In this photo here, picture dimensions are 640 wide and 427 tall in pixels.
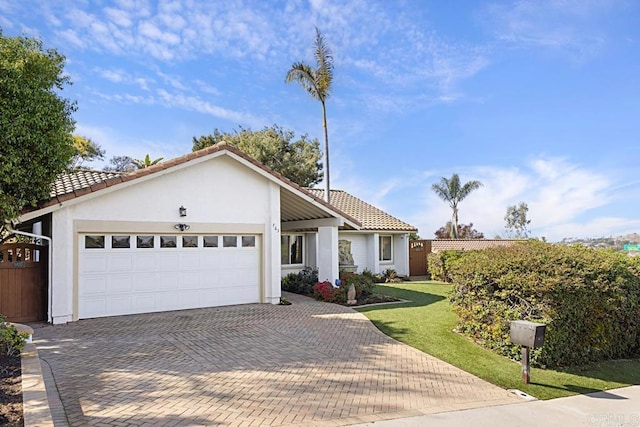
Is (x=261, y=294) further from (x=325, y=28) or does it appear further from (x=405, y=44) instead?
(x=325, y=28)

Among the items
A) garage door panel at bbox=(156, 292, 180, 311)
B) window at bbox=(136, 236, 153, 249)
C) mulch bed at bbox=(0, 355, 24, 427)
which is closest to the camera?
mulch bed at bbox=(0, 355, 24, 427)

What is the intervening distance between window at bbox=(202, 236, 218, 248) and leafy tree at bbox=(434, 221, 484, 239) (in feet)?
127

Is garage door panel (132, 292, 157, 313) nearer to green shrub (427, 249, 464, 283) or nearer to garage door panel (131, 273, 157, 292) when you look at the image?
garage door panel (131, 273, 157, 292)

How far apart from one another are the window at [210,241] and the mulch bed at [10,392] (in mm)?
7104

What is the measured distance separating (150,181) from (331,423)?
32.6ft

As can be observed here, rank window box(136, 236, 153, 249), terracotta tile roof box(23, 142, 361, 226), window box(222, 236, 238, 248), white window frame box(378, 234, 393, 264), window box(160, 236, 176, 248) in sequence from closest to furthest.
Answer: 1. terracotta tile roof box(23, 142, 361, 226)
2. window box(136, 236, 153, 249)
3. window box(160, 236, 176, 248)
4. window box(222, 236, 238, 248)
5. white window frame box(378, 234, 393, 264)

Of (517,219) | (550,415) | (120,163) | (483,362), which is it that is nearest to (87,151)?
(120,163)

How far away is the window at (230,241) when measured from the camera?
14484 millimetres

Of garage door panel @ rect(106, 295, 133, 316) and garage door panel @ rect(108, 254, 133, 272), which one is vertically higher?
garage door panel @ rect(108, 254, 133, 272)

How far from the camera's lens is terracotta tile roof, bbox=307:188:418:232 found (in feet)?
81.8

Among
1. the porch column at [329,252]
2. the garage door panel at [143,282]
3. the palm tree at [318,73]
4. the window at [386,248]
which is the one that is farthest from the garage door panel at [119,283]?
the window at [386,248]

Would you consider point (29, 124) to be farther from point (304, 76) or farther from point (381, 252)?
point (381, 252)

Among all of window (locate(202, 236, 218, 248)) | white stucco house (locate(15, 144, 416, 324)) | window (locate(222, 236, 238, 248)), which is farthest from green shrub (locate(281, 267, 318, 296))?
window (locate(202, 236, 218, 248))

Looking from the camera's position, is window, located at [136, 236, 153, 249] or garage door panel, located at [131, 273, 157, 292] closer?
garage door panel, located at [131, 273, 157, 292]
